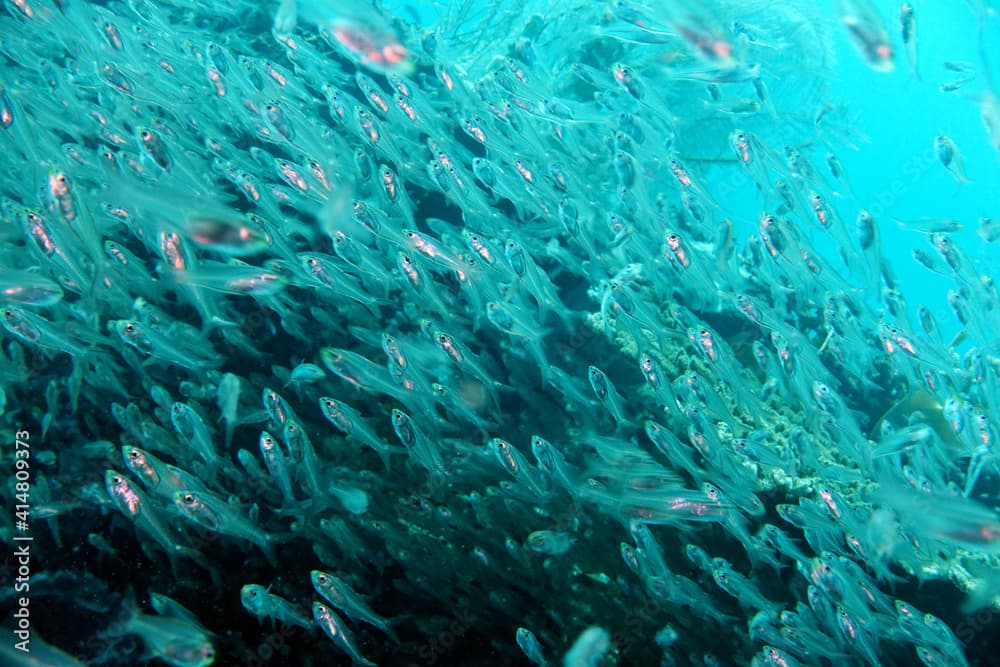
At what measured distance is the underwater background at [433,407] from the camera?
4371 mm

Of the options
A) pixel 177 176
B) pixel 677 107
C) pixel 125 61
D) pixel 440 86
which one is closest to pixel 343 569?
pixel 177 176

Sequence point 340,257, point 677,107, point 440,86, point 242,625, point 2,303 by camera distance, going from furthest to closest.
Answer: point 677,107
point 440,86
point 340,257
point 242,625
point 2,303

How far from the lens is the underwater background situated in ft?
14.3

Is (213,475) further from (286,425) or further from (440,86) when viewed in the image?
(440,86)

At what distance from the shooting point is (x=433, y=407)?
5.22 meters

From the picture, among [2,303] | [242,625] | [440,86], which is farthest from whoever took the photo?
[440,86]

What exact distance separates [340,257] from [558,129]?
128 inches

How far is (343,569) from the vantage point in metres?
5.02

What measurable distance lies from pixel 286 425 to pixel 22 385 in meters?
3.14

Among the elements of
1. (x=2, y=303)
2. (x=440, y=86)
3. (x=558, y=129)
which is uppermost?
(x=558, y=129)

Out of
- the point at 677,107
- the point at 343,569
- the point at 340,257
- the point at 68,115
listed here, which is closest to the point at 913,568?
the point at 343,569

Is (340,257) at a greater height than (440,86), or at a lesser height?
lesser

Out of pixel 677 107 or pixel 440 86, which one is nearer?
pixel 440 86

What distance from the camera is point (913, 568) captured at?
16.6 feet
